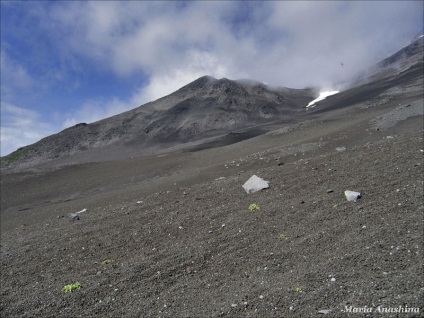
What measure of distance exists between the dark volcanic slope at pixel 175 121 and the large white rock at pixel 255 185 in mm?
42081

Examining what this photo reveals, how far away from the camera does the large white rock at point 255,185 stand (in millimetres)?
14855

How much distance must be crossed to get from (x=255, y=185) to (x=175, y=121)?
53436 millimetres

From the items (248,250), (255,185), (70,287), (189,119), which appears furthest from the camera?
(189,119)

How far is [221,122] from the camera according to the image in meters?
65.1

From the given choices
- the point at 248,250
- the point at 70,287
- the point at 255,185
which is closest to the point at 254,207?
the point at 255,185

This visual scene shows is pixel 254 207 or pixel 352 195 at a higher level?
pixel 254 207

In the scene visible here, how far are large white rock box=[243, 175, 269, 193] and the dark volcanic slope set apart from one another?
42.1 meters

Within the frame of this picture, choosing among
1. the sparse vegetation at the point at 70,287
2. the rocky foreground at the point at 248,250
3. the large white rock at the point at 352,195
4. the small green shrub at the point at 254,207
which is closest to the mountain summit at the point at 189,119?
the rocky foreground at the point at 248,250

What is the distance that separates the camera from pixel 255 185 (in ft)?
49.4

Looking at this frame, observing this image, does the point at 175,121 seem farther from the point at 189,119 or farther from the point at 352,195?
the point at 352,195

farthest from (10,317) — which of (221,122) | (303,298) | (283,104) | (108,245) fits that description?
(283,104)

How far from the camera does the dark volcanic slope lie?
199ft

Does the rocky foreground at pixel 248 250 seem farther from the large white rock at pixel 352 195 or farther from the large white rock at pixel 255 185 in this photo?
the large white rock at pixel 255 185

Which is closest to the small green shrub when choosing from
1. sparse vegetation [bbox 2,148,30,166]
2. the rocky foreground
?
the rocky foreground
